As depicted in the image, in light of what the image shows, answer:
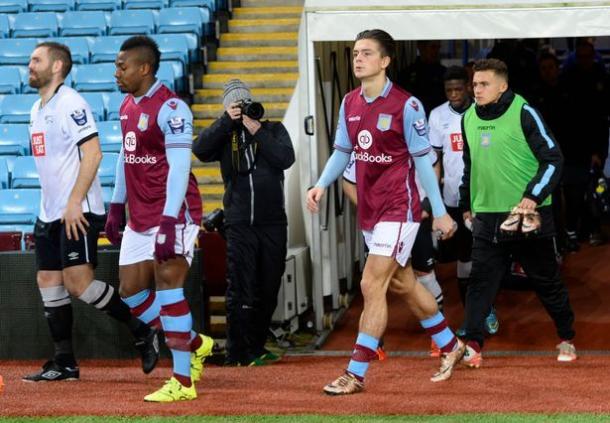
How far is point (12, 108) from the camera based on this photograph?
1323cm

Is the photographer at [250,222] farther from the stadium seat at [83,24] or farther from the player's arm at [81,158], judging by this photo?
the stadium seat at [83,24]

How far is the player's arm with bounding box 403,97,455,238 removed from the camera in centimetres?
686

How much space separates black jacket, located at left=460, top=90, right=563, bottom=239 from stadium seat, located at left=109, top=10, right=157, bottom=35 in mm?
7169

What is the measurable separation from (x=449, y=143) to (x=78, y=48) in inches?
241

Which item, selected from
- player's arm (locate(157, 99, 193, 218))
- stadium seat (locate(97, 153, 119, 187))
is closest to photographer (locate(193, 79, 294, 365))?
player's arm (locate(157, 99, 193, 218))

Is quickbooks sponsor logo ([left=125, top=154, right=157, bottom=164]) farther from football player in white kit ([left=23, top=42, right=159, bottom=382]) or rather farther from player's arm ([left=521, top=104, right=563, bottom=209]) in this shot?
player's arm ([left=521, top=104, right=563, bottom=209])

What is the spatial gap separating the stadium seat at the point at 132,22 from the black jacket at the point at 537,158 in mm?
7169

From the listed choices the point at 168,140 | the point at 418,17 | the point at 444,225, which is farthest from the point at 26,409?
the point at 418,17

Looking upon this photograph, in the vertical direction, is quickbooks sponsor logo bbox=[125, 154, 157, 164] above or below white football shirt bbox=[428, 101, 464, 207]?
above

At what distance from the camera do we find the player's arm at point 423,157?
22.5 ft

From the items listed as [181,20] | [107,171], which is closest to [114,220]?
[107,171]

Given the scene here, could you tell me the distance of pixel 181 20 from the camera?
14.4m

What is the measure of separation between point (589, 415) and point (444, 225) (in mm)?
1250

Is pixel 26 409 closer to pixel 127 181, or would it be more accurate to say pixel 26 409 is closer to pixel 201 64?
pixel 127 181
